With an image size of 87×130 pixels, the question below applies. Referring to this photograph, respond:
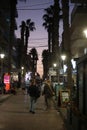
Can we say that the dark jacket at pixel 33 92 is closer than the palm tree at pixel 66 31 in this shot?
Yes

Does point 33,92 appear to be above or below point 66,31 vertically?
below

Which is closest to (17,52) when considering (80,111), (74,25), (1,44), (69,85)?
(1,44)

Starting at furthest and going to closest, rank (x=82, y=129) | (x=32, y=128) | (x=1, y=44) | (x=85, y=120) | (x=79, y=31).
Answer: (x=1, y=44) < (x=79, y=31) < (x=32, y=128) < (x=82, y=129) < (x=85, y=120)

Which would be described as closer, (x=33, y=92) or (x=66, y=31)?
(x=33, y=92)

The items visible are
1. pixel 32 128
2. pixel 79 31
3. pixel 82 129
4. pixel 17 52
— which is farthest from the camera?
pixel 17 52

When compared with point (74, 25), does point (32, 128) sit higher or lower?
lower

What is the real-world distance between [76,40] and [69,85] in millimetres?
20860

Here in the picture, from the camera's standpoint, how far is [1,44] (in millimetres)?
76062

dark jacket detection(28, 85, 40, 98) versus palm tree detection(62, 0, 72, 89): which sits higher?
palm tree detection(62, 0, 72, 89)

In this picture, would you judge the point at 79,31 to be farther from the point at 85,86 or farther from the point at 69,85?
the point at 85,86

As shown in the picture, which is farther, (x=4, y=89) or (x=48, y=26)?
(x=48, y=26)

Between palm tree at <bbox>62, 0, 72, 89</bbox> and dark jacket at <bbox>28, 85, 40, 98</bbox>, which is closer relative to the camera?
dark jacket at <bbox>28, 85, 40, 98</bbox>

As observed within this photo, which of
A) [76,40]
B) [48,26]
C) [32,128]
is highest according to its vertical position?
[48,26]

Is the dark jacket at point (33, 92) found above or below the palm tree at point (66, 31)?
below
